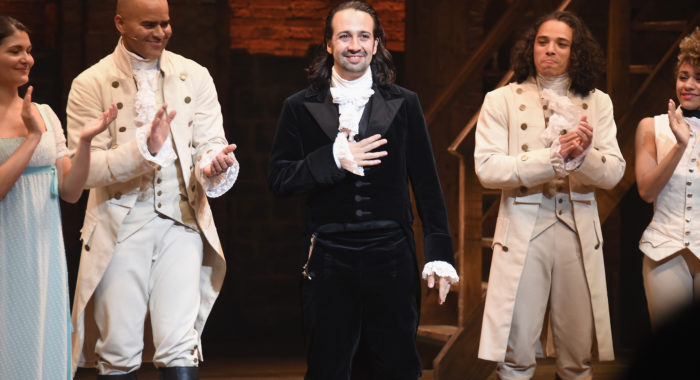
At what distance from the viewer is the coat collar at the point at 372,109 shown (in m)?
3.07

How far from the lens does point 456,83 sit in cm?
572

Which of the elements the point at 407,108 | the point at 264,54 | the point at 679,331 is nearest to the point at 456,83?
the point at 264,54

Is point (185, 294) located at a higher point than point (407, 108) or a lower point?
lower

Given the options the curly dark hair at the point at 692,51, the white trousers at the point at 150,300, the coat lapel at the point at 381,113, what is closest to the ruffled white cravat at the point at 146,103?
the white trousers at the point at 150,300

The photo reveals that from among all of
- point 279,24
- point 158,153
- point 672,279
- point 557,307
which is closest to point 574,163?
point 557,307

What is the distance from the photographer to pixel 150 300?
3258 millimetres

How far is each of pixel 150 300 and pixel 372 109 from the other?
42.2 inches

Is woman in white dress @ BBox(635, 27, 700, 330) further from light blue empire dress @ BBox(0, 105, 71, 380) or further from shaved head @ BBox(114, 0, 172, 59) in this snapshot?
light blue empire dress @ BBox(0, 105, 71, 380)

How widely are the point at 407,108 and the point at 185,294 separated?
105cm

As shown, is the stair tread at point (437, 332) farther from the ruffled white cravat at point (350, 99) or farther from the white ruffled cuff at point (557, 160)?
the ruffled white cravat at point (350, 99)

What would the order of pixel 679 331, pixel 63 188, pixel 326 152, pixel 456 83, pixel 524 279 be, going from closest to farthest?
pixel 679 331, pixel 326 152, pixel 63 188, pixel 524 279, pixel 456 83

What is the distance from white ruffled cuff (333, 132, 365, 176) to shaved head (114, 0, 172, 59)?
803 mm

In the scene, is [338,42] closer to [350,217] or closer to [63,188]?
[350,217]

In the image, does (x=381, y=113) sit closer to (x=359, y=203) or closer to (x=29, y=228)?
(x=359, y=203)
